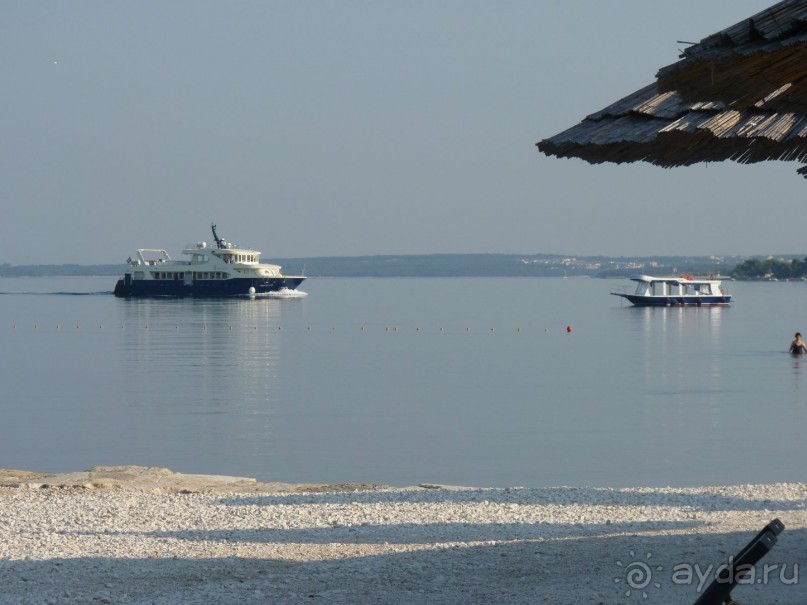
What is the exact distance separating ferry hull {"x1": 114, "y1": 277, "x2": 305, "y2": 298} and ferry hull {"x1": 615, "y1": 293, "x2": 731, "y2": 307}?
29.9 metres

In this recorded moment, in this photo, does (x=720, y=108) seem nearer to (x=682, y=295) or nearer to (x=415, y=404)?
(x=415, y=404)

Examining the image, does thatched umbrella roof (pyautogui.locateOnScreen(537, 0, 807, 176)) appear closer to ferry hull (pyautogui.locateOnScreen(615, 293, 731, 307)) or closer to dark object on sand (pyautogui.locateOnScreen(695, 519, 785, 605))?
dark object on sand (pyautogui.locateOnScreen(695, 519, 785, 605))

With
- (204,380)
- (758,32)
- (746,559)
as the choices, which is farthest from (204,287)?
(746,559)

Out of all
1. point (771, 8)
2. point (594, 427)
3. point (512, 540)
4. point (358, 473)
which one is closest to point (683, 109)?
point (771, 8)

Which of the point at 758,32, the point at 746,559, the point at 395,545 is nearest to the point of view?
the point at 746,559

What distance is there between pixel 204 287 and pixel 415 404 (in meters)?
65.0

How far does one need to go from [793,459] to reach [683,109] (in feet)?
40.9

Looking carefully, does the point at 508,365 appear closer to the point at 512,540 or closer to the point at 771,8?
the point at 512,540

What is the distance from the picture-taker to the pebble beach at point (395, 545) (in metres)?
5.27

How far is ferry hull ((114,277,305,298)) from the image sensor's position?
286 ft

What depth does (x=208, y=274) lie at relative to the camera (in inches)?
3447

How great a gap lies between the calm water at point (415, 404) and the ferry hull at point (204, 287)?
32909mm

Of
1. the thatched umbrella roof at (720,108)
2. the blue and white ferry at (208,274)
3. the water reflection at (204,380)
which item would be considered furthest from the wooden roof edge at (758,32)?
the blue and white ferry at (208,274)

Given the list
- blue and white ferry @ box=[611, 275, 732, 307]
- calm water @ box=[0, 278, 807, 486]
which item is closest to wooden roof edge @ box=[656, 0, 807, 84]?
calm water @ box=[0, 278, 807, 486]
